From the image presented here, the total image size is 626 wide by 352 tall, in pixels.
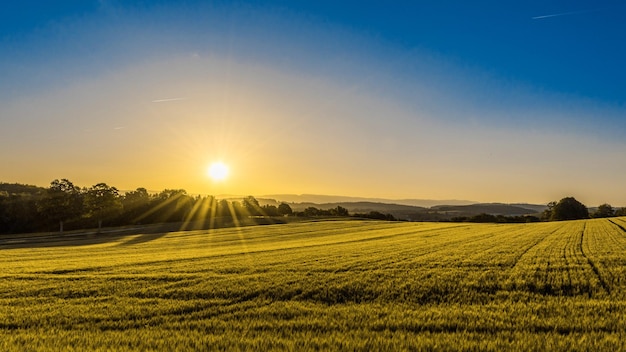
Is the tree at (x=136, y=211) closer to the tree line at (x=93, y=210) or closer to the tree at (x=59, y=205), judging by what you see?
the tree line at (x=93, y=210)

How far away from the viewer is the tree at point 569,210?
12281cm

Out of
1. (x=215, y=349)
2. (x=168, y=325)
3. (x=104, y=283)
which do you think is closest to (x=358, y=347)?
(x=215, y=349)

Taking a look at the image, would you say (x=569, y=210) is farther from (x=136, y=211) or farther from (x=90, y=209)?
(x=90, y=209)

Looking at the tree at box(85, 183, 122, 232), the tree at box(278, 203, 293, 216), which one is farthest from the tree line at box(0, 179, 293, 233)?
the tree at box(278, 203, 293, 216)

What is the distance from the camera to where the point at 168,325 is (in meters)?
9.85

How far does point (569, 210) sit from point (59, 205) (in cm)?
13289

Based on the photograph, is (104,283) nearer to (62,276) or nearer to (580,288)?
(62,276)

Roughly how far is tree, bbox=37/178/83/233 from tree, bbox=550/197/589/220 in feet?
418

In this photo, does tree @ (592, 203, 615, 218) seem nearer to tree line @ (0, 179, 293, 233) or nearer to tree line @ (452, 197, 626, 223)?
tree line @ (452, 197, 626, 223)

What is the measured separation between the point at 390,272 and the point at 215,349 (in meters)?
10.4

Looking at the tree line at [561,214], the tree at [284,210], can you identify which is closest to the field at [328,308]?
the tree at [284,210]

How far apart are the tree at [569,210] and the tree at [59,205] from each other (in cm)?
12738

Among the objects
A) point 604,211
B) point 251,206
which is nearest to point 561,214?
point 604,211

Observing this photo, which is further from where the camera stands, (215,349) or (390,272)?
(390,272)
